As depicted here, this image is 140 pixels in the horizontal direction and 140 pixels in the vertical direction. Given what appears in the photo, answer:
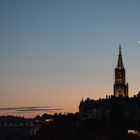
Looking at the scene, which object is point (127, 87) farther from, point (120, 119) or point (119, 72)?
point (120, 119)

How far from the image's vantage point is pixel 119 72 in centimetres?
19088

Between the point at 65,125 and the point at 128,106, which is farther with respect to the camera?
the point at 128,106

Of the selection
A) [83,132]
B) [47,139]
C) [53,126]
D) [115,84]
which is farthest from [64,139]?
[115,84]

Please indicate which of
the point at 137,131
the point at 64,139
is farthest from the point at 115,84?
the point at 137,131

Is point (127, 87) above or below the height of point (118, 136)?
above

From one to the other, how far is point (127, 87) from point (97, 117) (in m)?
14.7

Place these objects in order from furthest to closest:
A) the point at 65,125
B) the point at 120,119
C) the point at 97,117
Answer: the point at 97,117
the point at 65,125
the point at 120,119

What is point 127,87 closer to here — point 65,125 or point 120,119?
point 65,125

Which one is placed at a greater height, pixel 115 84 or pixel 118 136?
pixel 115 84

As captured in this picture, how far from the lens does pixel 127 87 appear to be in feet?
630

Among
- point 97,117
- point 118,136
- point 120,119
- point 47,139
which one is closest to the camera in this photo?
point 118,136

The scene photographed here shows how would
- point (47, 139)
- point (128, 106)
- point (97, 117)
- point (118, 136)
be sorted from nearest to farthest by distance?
point (118, 136) → point (47, 139) → point (128, 106) → point (97, 117)

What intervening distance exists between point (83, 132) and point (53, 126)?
3852 centimetres

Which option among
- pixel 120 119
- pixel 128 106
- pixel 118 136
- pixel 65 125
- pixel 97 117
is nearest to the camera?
pixel 118 136
